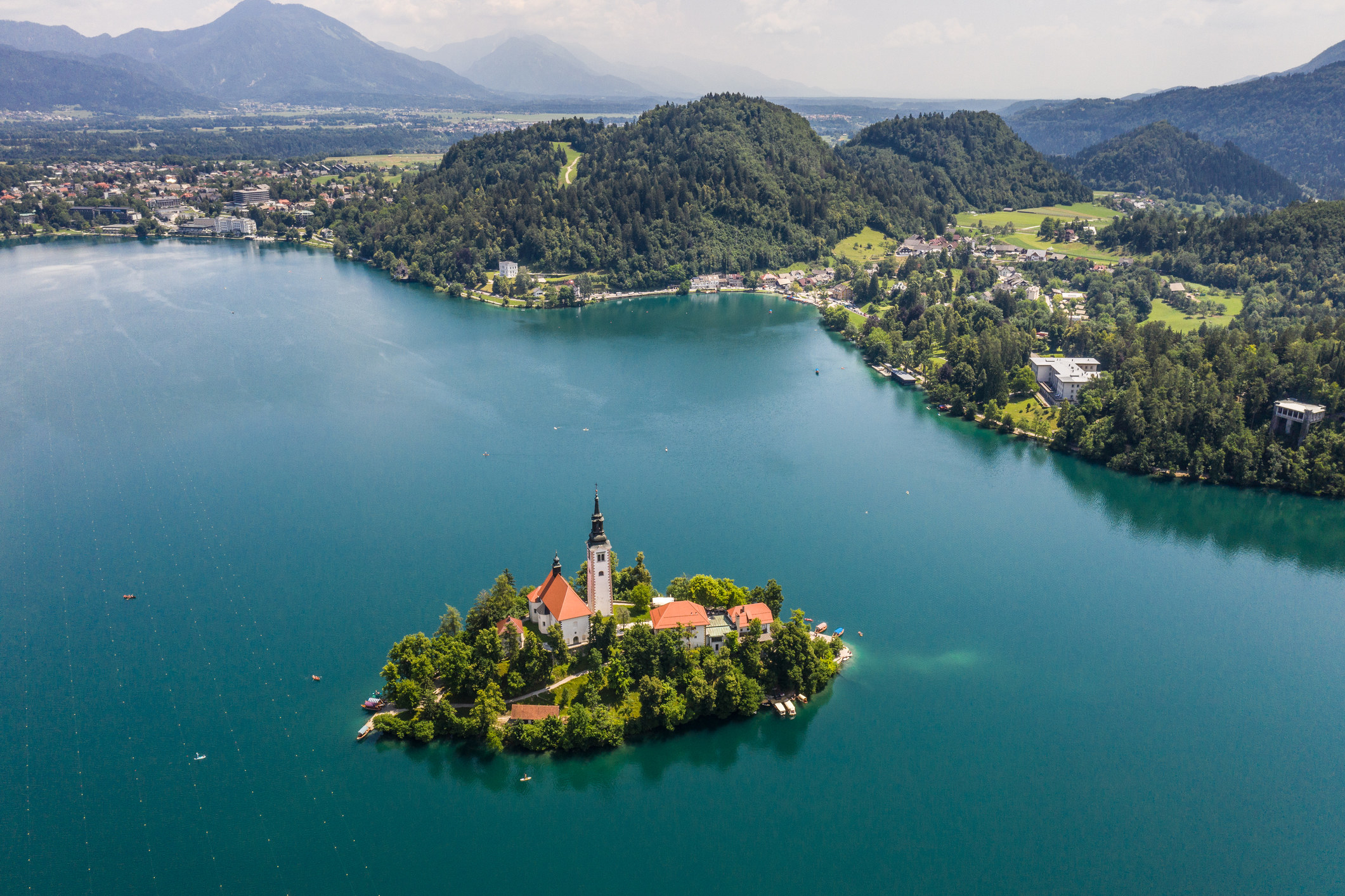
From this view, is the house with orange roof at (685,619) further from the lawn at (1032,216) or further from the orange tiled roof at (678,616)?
the lawn at (1032,216)

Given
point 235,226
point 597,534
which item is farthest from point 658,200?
point 597,534

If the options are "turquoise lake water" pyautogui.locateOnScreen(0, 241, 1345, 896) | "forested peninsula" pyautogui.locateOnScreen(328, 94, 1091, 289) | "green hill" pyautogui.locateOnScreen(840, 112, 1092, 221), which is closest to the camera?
"turquoise lake water" pyautogui.locateOnScreen(0, 241, 1345, 896)

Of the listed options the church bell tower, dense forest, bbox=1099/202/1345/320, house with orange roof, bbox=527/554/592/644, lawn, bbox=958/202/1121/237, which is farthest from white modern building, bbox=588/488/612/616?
lawn, bbox=958/202/1121/237

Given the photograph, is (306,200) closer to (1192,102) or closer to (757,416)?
(757,416)

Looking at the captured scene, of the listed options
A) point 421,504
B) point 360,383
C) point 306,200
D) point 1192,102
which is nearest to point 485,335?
point 360,383

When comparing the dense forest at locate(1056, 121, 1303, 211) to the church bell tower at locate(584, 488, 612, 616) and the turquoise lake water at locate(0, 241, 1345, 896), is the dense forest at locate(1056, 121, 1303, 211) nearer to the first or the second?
the turquoise lake water at locate(0, 241, 1345, 896)

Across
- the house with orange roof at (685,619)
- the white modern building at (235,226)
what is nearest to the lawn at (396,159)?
the white modern building at (235,226)
